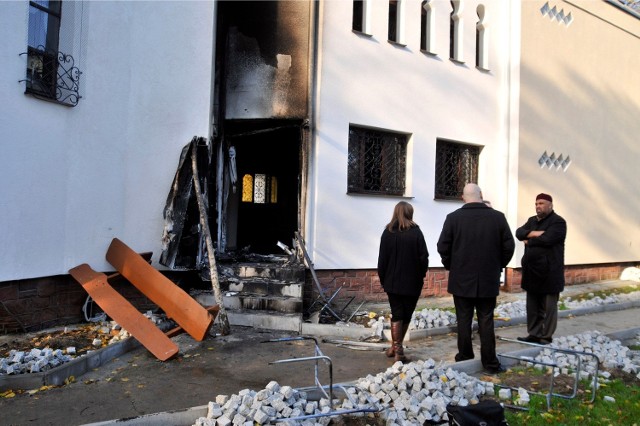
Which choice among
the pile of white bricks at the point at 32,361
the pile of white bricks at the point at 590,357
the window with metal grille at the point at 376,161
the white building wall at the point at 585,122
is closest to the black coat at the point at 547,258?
the pile of white bricks at the point at 590,357

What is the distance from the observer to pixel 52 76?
6867 mm

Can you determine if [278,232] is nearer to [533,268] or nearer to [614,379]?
[533,268]

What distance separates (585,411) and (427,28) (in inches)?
329

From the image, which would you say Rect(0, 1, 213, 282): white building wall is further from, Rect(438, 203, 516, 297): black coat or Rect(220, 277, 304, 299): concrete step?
Rect(438, 203, 516, 297): black coat

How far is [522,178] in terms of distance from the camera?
452 inches

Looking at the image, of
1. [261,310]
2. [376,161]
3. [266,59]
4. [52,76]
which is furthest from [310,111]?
[52,76]

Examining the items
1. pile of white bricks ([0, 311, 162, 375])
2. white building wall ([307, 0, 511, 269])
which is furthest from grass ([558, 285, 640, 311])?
pile of white bricks ([0, 311, 162, 375])

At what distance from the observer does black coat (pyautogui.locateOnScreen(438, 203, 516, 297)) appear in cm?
511

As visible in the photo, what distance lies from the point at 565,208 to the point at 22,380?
12.0m

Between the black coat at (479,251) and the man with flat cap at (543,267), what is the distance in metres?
1.30

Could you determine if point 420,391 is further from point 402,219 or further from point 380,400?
point 402,219

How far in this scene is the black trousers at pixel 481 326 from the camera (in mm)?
5199


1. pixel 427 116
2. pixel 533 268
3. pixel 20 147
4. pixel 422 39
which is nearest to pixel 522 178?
pixel 427 116

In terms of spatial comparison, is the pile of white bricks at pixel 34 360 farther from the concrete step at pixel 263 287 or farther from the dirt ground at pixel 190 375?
the concrete step at pixel 263 287
